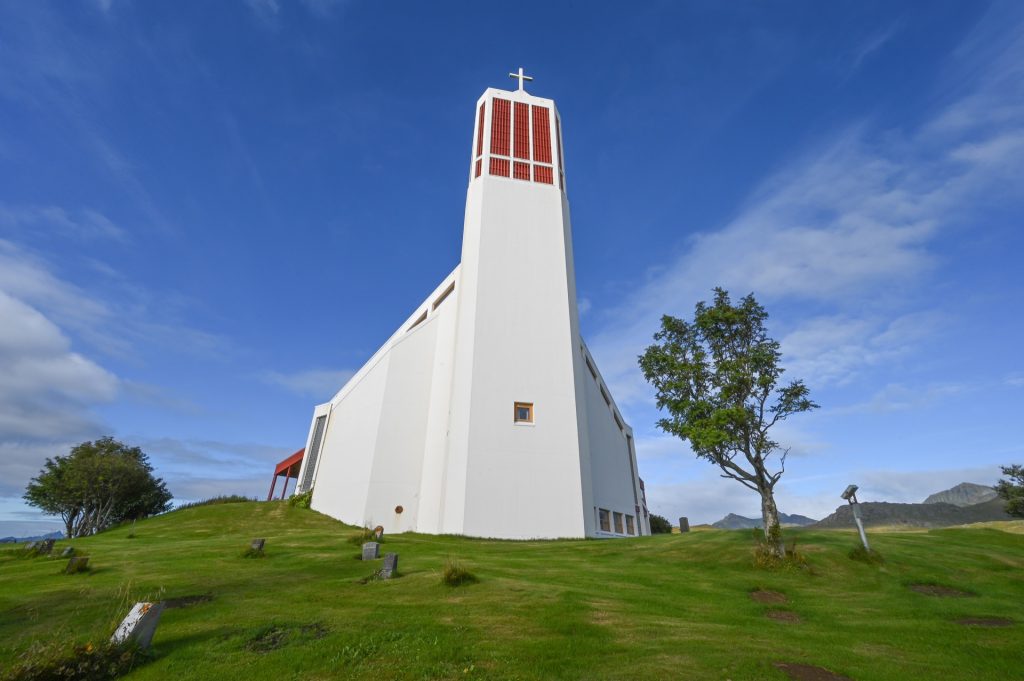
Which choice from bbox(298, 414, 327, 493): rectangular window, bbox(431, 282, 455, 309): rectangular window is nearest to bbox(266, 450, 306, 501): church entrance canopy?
bbox(298, 414, 327, 493): rectangular window

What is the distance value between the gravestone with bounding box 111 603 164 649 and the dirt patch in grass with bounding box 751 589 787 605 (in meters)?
12.3

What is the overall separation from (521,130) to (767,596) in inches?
1332

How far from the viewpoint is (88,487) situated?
42.7 m

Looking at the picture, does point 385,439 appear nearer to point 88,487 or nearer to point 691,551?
point 691,551

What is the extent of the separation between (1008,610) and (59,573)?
78.8ft

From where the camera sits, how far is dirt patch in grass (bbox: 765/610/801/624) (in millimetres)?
10492

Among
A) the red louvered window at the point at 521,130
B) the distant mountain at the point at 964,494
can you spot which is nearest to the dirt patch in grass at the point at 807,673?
the red louvered window at the point at 521,130

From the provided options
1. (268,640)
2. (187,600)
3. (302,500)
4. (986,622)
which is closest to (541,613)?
(268,640)

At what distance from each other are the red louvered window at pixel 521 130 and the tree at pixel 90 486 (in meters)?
43.5

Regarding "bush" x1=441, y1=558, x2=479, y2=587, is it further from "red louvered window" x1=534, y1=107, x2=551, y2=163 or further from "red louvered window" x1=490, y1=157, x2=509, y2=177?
"red louvered window" x1=534, y1=107, x2=551, y2=163

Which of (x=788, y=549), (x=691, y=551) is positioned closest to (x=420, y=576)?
(x=691, y=551)

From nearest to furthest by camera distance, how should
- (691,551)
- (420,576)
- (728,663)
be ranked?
(728,663), (420,576), (691,551)

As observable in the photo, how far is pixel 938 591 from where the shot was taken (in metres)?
12.7

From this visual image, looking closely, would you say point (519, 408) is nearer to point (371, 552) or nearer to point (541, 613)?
point (371, 552)
